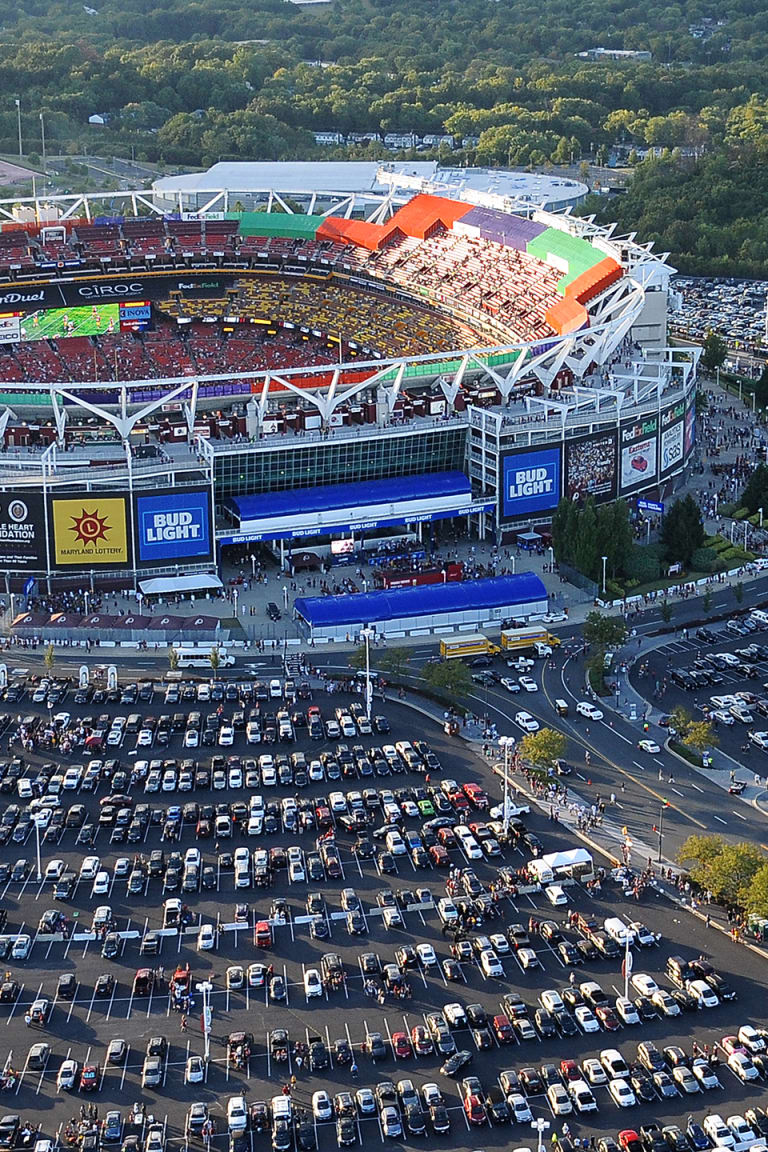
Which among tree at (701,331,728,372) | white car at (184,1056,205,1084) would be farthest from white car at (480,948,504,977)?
tree at (701,331,728,372)

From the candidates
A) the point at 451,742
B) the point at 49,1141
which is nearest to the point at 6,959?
the point at 49,1141

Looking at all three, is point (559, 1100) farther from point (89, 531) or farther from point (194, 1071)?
point (89, 531)

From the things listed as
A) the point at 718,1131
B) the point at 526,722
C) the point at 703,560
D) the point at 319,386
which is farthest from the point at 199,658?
the point at 718,1131

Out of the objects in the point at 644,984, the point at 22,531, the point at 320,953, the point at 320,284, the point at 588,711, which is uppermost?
the point at 320,284

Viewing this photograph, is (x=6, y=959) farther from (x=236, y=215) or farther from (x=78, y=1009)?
(x=236, y=215)

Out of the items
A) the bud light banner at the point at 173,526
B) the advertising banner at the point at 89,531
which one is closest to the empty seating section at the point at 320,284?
the bud light banner at the point at 173,526

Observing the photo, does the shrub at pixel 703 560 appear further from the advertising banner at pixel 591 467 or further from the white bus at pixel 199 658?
the white bus at pixel 199 658

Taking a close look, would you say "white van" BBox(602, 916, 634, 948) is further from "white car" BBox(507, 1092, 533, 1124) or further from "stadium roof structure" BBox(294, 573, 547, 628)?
"stadium roof structure" BBox(294, 573, 547, 628)
